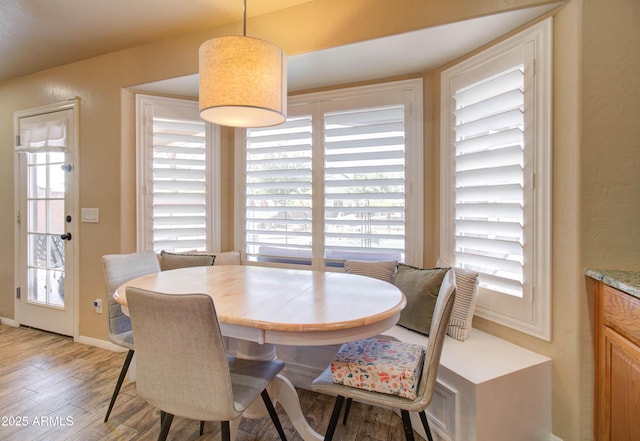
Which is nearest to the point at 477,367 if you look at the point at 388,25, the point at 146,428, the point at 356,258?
the point at 356,258

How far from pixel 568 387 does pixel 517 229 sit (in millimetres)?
782

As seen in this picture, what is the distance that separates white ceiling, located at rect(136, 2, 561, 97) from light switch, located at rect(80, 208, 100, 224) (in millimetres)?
A: 1109

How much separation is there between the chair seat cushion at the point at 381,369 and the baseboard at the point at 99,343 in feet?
7.33

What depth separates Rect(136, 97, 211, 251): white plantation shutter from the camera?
2699 millimetres

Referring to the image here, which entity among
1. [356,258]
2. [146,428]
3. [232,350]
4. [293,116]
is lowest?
[146,428]

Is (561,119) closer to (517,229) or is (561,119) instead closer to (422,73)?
Result: (517,229)

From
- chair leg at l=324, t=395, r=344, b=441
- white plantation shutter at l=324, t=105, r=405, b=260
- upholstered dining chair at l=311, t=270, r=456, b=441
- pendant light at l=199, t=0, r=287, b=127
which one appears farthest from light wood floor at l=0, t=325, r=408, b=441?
pendant light at l=199, t=0, r=287, b=127

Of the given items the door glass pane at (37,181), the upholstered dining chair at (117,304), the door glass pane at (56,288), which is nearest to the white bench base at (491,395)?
the upholstered dining chair at (117,304)

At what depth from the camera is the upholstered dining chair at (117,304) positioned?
1.82 m

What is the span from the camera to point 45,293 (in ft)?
10.1

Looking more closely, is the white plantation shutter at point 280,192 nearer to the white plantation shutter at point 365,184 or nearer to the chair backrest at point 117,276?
the white plantation shutter at point 365,184

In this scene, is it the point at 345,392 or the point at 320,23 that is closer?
the point at 345,392

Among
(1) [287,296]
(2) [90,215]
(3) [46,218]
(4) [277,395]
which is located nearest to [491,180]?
(1) [287,296]

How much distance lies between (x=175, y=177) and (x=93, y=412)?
1720 millimetres
